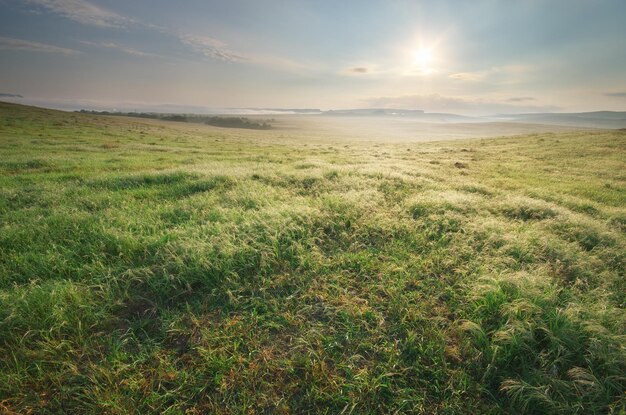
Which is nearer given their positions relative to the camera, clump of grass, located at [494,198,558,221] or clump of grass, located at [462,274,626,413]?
clump of grass, located at [462,274,626,413]

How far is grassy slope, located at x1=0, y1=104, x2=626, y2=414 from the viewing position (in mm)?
3432

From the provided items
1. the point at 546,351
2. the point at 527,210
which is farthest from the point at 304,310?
the point at 527,210

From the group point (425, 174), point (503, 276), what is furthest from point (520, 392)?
point (425, 174)

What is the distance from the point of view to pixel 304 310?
4668 mm

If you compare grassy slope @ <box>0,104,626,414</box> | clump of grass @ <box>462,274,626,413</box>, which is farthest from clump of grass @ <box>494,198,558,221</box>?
clump of grass @ <box>462,274,626,413</box>

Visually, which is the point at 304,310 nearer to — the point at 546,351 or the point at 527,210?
the point at 546,351

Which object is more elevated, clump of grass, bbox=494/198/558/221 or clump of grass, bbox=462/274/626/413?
clump of grass, bbox=494/198/558/221

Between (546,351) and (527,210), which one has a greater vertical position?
(527,210)

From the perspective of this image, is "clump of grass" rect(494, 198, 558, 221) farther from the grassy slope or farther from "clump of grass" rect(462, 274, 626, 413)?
"clump of grass" rect(462, 274, 626, 413)

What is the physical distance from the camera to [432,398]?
11.4 ft

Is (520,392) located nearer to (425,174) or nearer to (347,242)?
(347,242)

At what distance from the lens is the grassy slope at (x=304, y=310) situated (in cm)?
343

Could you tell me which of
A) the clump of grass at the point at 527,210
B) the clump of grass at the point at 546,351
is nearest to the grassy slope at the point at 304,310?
the clump of grass at the point at 546,351

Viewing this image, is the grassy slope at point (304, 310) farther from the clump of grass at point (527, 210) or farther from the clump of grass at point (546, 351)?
the clump of grass at point (527, 210)
